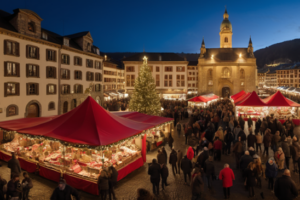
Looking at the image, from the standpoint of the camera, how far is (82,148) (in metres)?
8.46

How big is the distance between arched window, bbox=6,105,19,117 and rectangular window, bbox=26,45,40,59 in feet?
17.2

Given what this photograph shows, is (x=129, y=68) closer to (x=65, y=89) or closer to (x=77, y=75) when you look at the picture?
(x=77, y=75)

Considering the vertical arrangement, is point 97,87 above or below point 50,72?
below

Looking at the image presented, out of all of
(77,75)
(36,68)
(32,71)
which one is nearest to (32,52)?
(36,68)

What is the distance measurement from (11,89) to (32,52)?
14.8 feet

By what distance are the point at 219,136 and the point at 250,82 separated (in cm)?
4932

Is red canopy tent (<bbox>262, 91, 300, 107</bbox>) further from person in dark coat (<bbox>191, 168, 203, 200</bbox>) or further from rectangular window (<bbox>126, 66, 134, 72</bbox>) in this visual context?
rectangular window (<bbox>126, 66, 134, 72</bbox>)

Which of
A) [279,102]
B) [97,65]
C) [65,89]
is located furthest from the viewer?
[97,65]

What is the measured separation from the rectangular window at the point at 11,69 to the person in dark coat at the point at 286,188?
21.1 metres

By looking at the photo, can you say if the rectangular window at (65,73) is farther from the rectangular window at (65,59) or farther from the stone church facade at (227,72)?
the stone church facade at (227,72)

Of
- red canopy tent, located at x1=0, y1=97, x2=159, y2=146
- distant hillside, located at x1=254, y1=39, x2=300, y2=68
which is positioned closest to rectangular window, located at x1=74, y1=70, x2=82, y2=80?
red canopy tent, located at x1=0, y1=97, x2=159, y2=146

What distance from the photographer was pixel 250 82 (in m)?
53.7

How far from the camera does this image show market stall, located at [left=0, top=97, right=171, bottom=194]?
7.40 metres

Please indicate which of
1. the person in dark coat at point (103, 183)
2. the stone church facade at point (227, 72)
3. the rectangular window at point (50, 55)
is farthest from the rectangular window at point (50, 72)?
the stone church facade at point (227, 72)
